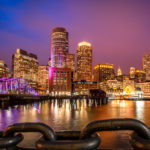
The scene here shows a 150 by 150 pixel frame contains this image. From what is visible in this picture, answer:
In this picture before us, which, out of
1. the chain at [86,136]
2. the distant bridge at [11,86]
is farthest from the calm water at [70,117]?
the distant bridge at [11,86]

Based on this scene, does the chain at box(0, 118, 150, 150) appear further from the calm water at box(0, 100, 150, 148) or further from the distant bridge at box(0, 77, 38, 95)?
the distant bridge at box(0, 77, 38, 95)

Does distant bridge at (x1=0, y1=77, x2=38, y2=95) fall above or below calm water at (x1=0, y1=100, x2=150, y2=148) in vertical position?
above

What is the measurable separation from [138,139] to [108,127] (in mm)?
517

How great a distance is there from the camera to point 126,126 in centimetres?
305

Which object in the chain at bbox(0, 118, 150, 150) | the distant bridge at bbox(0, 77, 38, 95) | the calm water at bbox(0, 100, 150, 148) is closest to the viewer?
the chain at bbox(0, 118, 150, 150)

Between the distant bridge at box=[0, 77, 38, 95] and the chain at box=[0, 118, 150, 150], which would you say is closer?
the chain at box=[0, 118, 150, 150]

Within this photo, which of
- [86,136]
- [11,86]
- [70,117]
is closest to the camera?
[86,136]

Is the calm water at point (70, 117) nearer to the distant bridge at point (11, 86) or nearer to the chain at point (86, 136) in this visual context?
the chain at point (86, 136)

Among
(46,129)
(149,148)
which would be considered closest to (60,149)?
(46,129)

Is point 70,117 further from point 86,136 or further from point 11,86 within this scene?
point 11,86

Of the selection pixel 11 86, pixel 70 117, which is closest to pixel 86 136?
pixel 70 117

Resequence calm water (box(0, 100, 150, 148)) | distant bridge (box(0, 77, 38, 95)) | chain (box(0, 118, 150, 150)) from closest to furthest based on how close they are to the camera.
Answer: chain (box(0, 118, 150, 150)) < calm water (box(0, 100, 150, 148)) < distant bridge (box(0, 77, 38, 95))

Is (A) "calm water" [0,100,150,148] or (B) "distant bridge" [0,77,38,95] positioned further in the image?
(B) "distant bridge" [0,77,38,95]

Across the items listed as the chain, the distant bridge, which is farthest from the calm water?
the distant bridge
